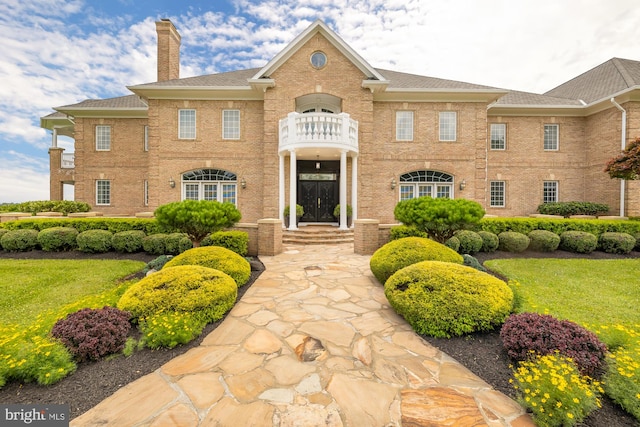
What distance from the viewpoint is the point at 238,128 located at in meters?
14.8

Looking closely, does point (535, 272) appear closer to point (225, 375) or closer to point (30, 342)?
point (225, 375)

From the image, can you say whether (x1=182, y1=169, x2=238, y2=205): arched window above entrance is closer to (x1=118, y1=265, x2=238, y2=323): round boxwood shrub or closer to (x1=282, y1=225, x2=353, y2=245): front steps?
(x1=282, y1=225, x2=353, y2=245): front steps

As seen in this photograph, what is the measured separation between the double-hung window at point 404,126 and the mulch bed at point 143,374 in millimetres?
12652

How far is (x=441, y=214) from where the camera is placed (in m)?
6.62

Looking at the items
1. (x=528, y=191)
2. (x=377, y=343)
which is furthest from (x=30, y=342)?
(x=528, y=191)

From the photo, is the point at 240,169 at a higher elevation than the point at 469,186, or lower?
higher

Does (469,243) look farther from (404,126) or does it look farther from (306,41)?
(306,41)

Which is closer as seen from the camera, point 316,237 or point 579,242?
point 579,242

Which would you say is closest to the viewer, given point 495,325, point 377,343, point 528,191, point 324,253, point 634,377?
point 634,377

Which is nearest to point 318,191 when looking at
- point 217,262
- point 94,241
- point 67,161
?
point 94,241

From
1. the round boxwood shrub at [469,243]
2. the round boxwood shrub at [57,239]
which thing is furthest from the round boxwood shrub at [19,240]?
the round boxwood shrub at [469,243]

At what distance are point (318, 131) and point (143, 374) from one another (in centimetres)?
1130

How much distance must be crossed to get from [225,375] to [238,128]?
13829 mm

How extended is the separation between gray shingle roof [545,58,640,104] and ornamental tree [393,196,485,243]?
14795 mm
